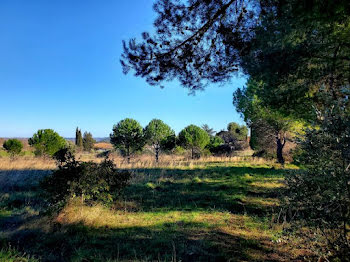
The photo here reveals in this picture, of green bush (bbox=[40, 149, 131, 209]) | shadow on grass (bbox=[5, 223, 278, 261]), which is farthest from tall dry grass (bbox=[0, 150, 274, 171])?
shadow on grass (bbox=[5, 223, 278, 261])

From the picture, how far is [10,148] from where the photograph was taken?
71.9 ft

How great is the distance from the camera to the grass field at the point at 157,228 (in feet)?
11.3

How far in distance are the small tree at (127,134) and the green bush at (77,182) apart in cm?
1678

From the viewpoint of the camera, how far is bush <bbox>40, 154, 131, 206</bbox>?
4973 mm

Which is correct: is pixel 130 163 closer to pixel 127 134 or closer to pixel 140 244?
pixel 127 134

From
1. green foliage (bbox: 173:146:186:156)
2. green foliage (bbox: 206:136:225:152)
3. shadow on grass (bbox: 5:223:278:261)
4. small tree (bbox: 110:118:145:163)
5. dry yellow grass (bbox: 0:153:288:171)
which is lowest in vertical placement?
shadow on grass (bbox: 5:223:278:261)

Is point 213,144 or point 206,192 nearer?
point 206,192

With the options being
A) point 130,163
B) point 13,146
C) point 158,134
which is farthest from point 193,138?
point 13,146

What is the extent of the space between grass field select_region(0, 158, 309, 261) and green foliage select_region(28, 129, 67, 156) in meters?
15.0

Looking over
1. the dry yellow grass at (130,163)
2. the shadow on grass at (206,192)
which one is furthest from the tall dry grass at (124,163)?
the shadow on grass at (206,192)

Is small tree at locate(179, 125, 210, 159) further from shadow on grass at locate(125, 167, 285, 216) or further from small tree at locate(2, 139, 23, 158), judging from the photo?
small tree at locate(2, 139, 23, 158)

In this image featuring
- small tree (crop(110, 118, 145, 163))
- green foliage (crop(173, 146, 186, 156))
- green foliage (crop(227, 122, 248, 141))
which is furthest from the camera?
green foliage (crop(227, 122, 248, 141))

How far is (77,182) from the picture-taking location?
16.7 feet

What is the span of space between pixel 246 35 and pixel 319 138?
2.47 m
